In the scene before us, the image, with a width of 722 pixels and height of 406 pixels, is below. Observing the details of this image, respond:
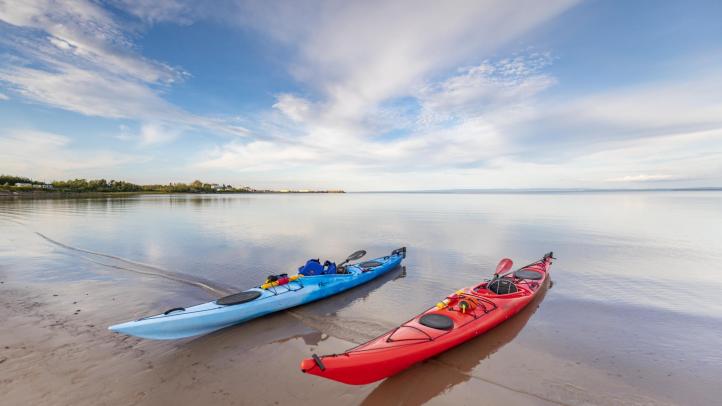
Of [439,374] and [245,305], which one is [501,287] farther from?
[245,305]

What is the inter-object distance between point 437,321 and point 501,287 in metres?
3.33

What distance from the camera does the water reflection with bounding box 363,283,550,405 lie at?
560 centimetres

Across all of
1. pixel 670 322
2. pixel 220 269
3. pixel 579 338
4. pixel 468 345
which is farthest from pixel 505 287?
pixel 220 269

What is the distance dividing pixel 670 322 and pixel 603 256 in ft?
29.4

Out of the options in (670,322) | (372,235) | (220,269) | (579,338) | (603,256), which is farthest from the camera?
(372,235)

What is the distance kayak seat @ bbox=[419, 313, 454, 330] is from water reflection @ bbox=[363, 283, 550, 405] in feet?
2.30

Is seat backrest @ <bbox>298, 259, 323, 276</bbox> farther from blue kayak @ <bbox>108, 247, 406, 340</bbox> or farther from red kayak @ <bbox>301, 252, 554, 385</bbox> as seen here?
red kayak @ <bbox>301, 252, 554, 385</bbox>

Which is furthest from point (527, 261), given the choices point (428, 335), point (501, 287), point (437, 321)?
point (428, 335)

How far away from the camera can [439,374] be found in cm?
623

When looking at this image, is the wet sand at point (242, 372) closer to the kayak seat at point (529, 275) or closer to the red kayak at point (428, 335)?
the red kayak at point (428, 335)

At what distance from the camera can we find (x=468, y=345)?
7.38 meters

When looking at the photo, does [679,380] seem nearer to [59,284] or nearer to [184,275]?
[184,275]

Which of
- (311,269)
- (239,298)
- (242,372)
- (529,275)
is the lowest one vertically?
(242,372)

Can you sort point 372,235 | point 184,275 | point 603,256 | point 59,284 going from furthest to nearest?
point 372,235, point 603,256, point 184,275, point 59,284
